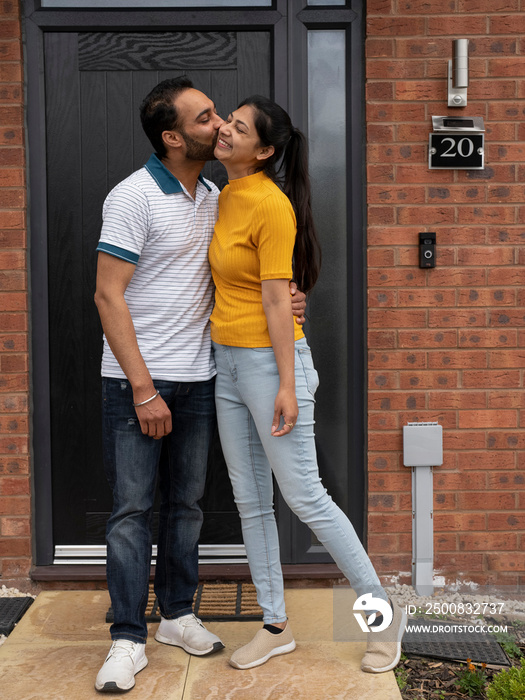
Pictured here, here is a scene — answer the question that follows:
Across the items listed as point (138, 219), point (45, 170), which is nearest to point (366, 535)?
point (138, 219)

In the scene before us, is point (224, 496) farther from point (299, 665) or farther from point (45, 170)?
point (45, 170)

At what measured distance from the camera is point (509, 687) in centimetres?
213

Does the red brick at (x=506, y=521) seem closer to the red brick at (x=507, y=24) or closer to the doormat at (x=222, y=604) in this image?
the doormat at (x=222, y=604)

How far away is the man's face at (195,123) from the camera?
254 centimetres

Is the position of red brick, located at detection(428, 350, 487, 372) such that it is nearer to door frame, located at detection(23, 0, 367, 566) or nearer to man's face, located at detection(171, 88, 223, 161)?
door frame, located at detection(23, 0, 367, 566)

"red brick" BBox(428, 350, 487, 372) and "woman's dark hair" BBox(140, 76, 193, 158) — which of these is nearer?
"woman's dark hair" BBox(140, 76, 193, 158)

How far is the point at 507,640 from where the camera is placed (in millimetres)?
2877

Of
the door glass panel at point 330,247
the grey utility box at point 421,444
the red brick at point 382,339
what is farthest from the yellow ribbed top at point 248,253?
the grey utility box at point 421,444

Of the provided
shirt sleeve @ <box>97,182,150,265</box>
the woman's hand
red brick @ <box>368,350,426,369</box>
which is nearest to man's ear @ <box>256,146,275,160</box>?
shirt sleeve @ <box>97,182,150,265</box>

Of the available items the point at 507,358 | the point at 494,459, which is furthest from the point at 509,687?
the point at 507,358

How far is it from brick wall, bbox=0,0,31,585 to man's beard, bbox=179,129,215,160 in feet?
3.43

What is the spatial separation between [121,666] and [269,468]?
2.84 feet

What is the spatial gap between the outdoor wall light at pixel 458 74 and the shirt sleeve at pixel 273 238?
1.25 meters

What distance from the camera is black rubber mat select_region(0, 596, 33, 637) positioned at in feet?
9.73
